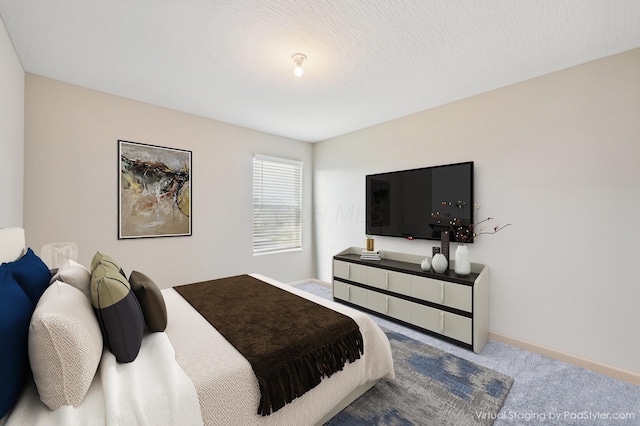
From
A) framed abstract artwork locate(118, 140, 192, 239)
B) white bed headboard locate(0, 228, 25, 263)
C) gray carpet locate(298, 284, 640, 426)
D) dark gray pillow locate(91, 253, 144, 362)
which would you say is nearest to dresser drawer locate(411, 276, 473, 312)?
gray carpet locate(298, 284, 640, 426)

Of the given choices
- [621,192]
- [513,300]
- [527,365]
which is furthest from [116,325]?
[621,192]

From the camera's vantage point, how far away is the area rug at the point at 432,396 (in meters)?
1.73

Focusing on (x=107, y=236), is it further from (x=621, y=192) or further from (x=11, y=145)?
(x=621, y=192)

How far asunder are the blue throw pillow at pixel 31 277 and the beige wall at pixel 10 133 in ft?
2.56

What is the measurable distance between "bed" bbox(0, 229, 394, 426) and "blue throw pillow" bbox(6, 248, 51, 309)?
10cm

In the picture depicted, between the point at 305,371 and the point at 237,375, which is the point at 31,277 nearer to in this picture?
the point at 237,375

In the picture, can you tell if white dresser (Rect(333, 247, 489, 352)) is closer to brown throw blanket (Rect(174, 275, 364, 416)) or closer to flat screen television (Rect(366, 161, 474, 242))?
flat screen television (Rect(366, 161, 474, 242))

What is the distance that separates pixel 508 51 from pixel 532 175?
1.18 metres

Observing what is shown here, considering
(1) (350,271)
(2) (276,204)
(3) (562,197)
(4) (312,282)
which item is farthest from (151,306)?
(4) (312,282)

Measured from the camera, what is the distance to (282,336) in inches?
62.2

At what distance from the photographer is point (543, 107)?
2.56m

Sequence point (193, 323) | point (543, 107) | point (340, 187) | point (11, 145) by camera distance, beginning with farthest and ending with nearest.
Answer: point (340, 187), point (543, 107), point (11, 145), point (193, 323)

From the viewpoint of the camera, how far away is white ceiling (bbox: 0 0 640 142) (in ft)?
5.71

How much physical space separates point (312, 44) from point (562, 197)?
102 inches
